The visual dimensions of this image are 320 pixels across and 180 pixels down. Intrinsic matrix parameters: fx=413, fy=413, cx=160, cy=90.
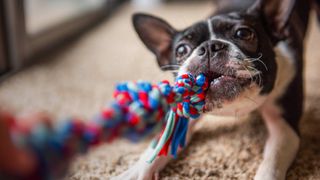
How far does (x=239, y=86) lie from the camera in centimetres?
133

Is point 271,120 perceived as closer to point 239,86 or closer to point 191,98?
point 239,86

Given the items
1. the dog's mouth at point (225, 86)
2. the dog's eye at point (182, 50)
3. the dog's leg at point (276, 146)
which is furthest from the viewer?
the dog's eye at point (182, 50)

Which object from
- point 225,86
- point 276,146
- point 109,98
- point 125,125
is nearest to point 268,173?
point 276,146

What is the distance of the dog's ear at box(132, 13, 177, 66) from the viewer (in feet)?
5.38

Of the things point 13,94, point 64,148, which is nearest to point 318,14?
point 13,94

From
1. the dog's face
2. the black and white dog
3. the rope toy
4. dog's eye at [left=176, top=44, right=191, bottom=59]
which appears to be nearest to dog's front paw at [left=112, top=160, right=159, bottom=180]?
the black and white dog

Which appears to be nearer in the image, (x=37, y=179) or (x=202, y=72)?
(x=37, y=179)

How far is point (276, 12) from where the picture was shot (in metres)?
1.69

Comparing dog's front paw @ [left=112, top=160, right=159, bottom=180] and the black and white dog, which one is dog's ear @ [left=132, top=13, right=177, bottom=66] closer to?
the black and white dog

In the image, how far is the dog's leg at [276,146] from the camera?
1.39 meters

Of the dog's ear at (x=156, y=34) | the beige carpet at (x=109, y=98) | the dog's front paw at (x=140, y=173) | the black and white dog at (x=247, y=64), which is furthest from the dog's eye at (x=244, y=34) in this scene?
the dog's front paw at (x=140, y=173)

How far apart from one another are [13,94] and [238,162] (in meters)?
1.27

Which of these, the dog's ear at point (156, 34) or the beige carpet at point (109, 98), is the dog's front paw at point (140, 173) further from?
the dog's ear at point (156, 34)

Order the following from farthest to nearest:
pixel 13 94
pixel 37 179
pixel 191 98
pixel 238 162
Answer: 1. pixel 13 94
2. pixel 238 162
3. pixel 191 98
4. pixel 37 179
